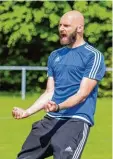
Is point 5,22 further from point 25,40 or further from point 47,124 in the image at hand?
point 47,124

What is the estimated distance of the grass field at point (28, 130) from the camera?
9.22 metres

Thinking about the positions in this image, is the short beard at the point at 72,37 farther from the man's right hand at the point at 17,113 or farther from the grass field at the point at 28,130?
the grass field at the point at 28,130

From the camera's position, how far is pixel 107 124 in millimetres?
12680

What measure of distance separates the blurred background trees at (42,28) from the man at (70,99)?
14464 mm

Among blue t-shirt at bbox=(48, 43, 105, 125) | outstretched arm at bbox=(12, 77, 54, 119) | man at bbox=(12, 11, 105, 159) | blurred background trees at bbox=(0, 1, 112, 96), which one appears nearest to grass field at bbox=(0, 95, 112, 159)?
outstretched arm at bbox=(12, 77, 54, 119)

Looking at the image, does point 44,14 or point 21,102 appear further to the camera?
point 44,14

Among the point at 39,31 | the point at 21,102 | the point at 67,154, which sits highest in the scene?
the point at 67,154

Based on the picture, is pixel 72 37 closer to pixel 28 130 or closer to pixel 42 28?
pixel 28 130

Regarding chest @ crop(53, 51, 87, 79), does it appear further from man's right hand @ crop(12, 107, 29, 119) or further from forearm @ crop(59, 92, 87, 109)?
man's right hand @ crop(12, 107, 29, 119)

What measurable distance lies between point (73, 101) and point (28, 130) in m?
6.50

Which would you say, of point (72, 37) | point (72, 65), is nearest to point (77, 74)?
point (72, 65)

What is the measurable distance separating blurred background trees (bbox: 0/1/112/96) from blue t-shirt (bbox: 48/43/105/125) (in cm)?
1448

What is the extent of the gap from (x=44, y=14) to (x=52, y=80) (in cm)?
1489

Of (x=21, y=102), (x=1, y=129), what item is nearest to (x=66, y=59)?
(x=1, y=129)
